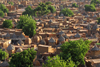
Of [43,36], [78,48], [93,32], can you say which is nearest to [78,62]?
[78,48]

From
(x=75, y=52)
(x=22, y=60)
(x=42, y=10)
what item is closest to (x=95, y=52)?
(x=75, y=52)

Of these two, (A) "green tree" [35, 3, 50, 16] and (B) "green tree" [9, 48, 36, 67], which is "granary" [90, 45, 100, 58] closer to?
(B) "green tree" [9, 48, 36, 67]

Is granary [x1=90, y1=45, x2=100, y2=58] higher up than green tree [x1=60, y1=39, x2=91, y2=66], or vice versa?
green tree [x1=60, y1=39, x2=91, y2=66]

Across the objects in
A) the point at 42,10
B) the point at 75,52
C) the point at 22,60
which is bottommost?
the point at 42,10

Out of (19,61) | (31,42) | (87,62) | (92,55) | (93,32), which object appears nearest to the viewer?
(19,61)

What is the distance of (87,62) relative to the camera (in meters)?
25.5

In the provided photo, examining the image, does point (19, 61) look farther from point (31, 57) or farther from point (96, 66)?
point (96, 66)

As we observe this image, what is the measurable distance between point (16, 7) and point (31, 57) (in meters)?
75.3

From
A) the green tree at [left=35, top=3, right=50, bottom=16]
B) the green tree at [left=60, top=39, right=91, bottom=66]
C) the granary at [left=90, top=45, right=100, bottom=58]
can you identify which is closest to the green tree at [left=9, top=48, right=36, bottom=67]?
the green tree at [left=60, top=39, right=91, bottom=66]

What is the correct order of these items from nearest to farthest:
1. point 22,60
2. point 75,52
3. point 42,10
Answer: point 22,60 → point 75,52 → point 42,10

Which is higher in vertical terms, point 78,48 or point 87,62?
point 78,48

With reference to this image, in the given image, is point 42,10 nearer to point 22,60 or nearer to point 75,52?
point 75,52

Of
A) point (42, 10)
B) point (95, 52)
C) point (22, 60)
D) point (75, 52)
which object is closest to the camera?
point (22, 60)

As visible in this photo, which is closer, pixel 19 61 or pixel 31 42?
pixel 19 61
